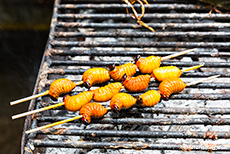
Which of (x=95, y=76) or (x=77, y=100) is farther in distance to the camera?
(x=95, y=76)

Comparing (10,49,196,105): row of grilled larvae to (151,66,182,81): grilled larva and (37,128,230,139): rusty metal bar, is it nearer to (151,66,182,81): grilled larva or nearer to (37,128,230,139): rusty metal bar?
(151,66,182,81): grilled larva

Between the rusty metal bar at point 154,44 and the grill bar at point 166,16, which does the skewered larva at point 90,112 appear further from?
the grill bar at point 166,16

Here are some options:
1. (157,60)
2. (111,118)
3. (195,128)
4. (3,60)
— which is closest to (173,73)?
(157,60)

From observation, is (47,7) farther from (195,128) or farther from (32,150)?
(195,128)

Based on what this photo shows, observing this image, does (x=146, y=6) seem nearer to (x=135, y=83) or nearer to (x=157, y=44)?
(x=157, y=44)

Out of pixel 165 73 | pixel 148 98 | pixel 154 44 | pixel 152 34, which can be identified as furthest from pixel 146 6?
pixel 148 98

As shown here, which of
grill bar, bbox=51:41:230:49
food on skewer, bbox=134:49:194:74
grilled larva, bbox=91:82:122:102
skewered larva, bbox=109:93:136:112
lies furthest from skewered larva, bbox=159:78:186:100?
grill bar, bbox=51:41:230:49

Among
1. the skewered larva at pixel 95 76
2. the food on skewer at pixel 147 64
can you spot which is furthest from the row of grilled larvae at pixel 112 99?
the food on skewer at pixel 147 64
